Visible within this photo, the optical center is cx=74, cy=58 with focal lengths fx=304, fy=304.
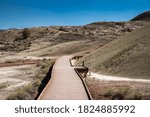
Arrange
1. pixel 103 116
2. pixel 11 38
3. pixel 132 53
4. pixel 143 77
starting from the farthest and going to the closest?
pixel 11 38 → pixel 132 53 → pixel 143 77 → pixel 103 116

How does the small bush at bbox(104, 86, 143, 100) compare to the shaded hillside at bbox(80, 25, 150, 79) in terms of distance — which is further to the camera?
the shaded hillside at bbox(80, 25, 150, 79)

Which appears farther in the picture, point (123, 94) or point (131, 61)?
point (131, 61)

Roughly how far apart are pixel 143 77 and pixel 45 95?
1410 cm

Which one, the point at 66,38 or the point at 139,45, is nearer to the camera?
the point at 139,45

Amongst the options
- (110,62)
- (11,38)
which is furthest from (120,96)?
(11,38)

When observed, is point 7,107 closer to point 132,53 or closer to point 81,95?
point 81,95

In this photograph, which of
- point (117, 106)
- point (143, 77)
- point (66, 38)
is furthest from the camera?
point (66, 38)

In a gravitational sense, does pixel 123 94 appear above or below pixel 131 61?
above

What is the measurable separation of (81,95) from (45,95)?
1820 mm

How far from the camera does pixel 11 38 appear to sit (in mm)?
123375

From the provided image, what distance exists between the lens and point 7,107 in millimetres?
13789

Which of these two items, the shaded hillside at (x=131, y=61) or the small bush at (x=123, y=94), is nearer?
the small bush at (x=123, y=94)

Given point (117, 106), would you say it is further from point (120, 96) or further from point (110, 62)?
point (110, 62)

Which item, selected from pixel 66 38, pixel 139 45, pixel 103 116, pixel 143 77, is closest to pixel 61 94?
pixel 103 116
